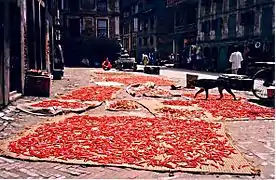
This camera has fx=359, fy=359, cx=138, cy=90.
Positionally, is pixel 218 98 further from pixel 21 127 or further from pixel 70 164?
pixel 70 164

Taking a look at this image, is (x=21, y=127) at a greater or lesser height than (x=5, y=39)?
lesser

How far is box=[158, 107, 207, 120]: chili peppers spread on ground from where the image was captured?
9858 mm

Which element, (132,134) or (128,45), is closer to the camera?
(132,134)

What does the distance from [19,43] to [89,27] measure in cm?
3511

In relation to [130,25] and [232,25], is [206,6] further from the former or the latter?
[130,25]

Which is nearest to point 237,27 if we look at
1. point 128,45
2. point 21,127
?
point 21,127

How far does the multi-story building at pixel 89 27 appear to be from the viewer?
1831 inches

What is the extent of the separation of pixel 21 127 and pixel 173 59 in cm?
4563

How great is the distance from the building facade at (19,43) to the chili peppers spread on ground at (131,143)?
3.56 metres

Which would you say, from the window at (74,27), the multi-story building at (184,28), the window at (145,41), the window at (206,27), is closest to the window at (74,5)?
the window at (74,27)

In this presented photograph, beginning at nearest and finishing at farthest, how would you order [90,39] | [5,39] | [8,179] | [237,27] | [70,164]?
[8,179] → [70,164] → [5,39] → [237,27] → [90,39]

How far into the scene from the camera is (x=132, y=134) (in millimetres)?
7402

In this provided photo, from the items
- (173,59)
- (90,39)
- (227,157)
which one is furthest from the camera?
(173,59)

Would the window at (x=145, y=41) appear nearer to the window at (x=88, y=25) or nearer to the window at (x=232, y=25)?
the window at (x=88, y=25)
